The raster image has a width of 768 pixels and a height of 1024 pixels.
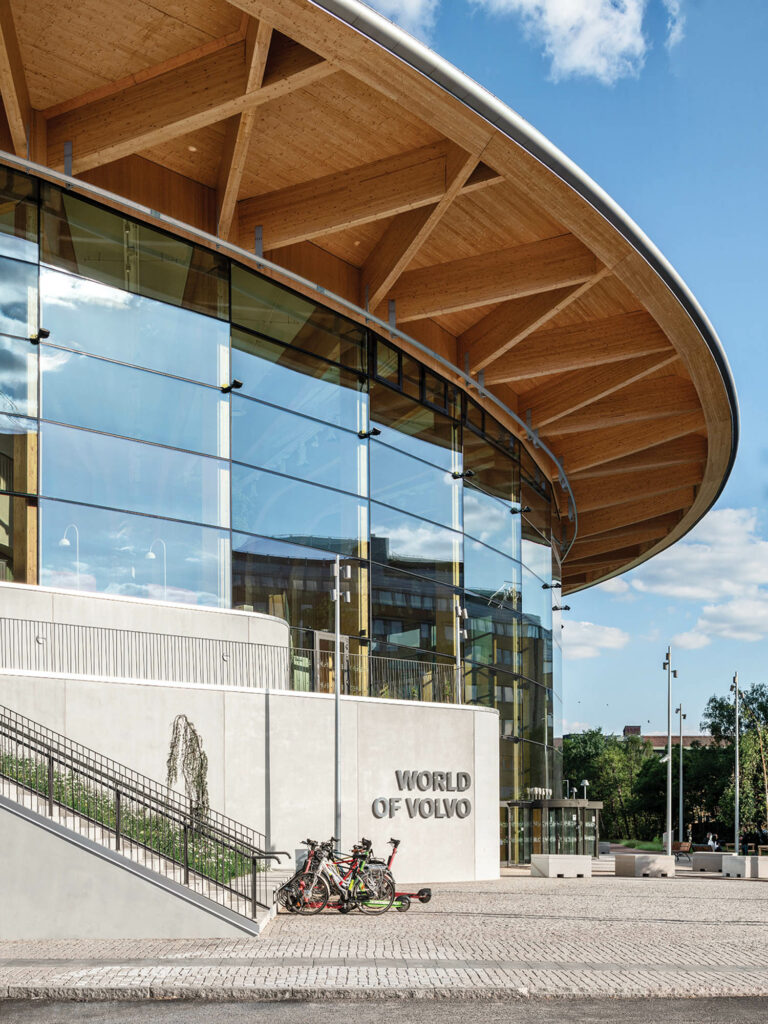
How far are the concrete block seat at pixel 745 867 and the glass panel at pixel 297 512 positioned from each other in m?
16.4

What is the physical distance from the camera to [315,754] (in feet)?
86.8

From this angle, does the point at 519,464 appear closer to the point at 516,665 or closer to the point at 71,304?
the point at 516,665

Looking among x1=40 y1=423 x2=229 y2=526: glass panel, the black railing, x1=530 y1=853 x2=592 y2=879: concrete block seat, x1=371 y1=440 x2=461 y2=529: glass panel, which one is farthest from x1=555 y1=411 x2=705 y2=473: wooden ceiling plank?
the black railing

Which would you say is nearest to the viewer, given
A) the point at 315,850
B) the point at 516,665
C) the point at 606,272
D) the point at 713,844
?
the point at 315,850

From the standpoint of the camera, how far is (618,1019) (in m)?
10.6

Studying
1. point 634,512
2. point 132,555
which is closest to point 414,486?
point 132,555

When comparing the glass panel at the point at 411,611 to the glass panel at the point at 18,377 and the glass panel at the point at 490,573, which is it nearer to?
the glass panel at the point at 490,573

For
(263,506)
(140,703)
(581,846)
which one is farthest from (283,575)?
(581,846)

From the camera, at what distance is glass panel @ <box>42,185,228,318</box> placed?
86.1ft

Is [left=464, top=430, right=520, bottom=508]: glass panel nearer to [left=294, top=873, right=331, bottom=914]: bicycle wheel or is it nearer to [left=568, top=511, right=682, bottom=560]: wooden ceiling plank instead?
[left=568, top=511, right=682, bottom=560]: wooden ceiling plank

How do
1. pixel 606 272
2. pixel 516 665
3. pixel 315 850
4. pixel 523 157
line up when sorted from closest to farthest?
pixel 315 850 < pixel 523 157 < pixel 606 272 < pixel 516 665

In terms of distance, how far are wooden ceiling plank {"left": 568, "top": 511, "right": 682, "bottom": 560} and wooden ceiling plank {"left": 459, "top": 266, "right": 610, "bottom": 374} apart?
20.0m

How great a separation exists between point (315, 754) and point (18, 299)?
446 inches

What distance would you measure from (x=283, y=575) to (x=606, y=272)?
1015 centimetres
